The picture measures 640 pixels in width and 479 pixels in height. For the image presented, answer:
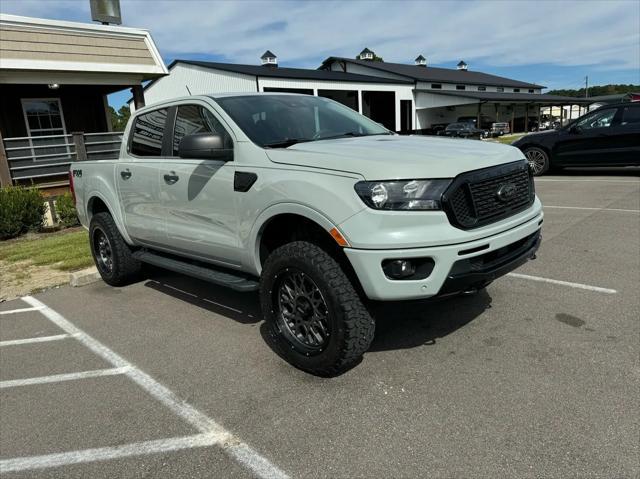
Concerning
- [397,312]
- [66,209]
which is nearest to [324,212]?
[397,312]

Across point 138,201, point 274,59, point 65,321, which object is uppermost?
point 274,59

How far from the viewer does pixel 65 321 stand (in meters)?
4.71

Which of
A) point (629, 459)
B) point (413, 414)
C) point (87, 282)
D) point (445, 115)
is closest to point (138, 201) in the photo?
point (87, 282)

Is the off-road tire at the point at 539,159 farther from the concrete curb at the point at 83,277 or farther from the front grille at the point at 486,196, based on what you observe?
the concrete curb at the point at 83,277

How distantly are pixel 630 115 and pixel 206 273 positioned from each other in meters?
11.5

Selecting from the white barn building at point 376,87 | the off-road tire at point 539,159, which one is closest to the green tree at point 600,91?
the white barn building at point 376,87

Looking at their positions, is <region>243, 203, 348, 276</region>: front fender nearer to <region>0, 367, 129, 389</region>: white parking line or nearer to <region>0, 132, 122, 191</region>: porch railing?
<region>0, 367, 129, 389</region>: white parking line

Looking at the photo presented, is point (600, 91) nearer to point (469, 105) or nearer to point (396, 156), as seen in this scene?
point (469, 105)

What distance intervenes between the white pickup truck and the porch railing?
9.97 metres

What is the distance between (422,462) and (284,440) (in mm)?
736

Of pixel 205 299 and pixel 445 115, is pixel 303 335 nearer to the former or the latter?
pixel 205 299

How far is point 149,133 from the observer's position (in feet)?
16.2

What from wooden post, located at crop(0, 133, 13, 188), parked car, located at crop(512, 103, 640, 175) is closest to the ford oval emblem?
parked car, located at crop(512, 103, 640, 175)

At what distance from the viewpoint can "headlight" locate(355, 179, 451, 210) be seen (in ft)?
9.33
